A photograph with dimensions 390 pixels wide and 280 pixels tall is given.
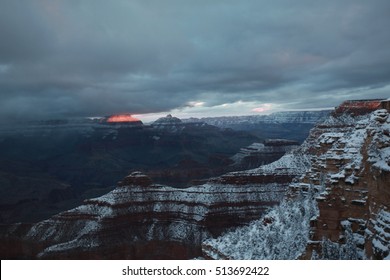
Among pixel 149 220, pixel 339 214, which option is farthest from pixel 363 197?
pixel 149 220

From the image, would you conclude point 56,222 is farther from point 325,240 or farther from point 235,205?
point 325,240

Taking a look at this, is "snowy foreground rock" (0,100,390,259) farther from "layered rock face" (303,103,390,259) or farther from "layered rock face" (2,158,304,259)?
"layered rock face" (2,158,304,259)

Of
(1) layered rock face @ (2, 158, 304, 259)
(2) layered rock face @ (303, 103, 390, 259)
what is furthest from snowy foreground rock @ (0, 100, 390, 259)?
(1) layered rock face @ (2, 158, 304, 259)

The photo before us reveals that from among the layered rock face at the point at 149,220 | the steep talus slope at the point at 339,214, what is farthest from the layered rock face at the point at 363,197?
the layered rock face at the point at 149,220

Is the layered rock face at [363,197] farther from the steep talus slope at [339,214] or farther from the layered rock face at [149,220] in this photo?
the layered rock face at [149,220]
